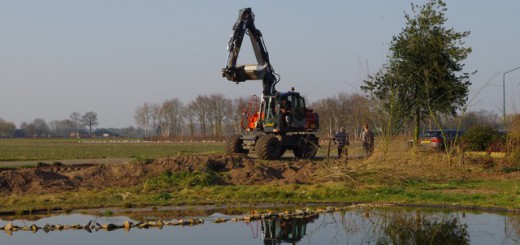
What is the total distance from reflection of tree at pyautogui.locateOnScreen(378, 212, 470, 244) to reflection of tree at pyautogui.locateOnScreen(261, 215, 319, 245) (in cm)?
169

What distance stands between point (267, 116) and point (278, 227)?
17.7m

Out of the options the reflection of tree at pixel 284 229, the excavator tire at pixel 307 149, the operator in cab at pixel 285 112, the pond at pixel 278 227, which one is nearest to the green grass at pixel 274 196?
the pond at pixel 278 227

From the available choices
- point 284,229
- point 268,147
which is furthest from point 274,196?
point 268,147

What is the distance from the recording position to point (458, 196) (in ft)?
65.3

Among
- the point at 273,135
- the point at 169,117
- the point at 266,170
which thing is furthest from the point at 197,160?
the point at 169,117

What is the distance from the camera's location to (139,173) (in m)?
25.4

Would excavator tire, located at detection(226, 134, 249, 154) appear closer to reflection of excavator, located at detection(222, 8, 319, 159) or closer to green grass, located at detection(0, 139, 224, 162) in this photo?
reflection of excavator, located at detection(222, 8, 319, 159)

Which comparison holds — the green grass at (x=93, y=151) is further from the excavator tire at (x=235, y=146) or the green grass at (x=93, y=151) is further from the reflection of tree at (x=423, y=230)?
the reflection of tree at (x=423, y=230)

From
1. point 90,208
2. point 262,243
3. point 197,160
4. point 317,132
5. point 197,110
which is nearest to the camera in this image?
point 262,243

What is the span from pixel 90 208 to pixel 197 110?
120m

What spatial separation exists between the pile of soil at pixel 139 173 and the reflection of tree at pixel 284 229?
752 cm

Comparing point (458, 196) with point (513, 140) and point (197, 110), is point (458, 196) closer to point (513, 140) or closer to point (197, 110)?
point (513, 140)

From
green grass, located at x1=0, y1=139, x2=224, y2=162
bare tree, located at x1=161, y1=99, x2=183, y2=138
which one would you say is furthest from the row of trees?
green grass, located at x1=0, y1=139, x2=224, y2=162

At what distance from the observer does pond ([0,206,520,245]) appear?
46.5ft
